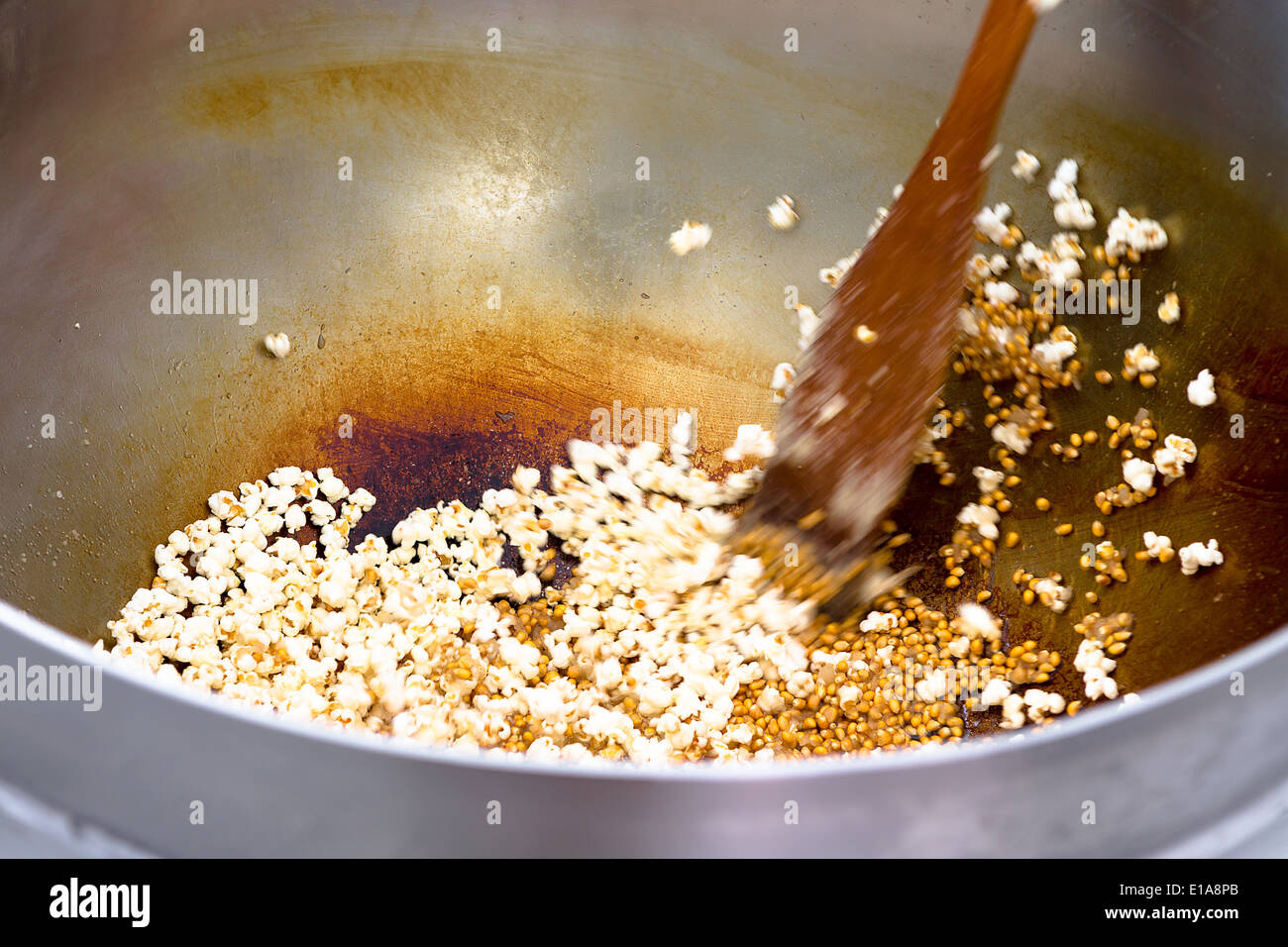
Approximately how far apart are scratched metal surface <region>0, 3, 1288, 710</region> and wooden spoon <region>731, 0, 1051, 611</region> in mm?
197

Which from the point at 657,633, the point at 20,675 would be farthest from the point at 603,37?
the point at 20,675

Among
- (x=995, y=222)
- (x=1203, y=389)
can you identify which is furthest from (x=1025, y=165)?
(x=1203, y=389)

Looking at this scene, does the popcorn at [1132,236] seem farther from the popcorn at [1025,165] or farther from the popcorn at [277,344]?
the popcorn at [277,344]

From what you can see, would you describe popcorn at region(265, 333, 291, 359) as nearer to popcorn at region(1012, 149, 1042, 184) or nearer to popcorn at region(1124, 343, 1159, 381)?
popcorn at region(1012, 149, 1042, 184)

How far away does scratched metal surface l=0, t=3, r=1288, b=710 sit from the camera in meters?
1.36

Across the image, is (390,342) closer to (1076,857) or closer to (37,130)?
(37,130)

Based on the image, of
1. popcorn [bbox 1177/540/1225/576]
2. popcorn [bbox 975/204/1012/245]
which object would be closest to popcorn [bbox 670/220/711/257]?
popcorn [bbox 975/204/1012/245]

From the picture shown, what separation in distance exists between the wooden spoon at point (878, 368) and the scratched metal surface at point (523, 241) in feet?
0.65

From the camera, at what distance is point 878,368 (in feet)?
4.29

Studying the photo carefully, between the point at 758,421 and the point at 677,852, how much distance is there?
1.01 m

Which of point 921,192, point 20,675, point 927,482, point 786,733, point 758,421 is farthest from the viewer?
point 758,421

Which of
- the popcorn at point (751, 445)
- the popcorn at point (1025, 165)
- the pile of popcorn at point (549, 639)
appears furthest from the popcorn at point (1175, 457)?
the popcorn at point (751, 445)

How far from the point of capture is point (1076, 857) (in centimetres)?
75

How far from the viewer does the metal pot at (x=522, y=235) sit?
1.35 metres
